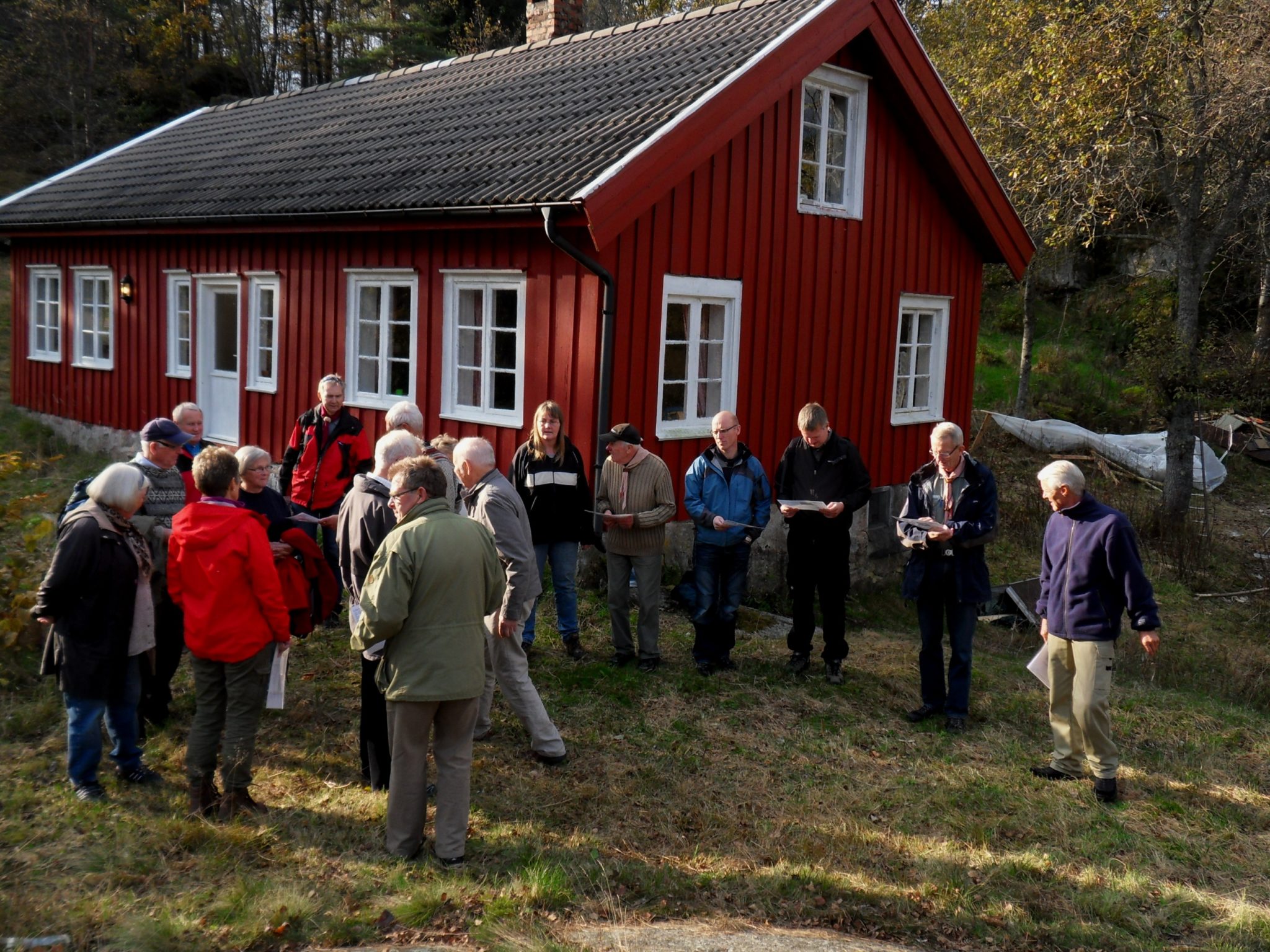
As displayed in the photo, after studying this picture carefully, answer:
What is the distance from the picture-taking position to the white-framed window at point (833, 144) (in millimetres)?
11305

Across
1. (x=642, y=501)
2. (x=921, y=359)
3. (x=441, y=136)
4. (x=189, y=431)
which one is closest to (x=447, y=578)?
(x=642, y=501)

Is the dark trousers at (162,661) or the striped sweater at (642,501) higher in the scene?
the striped sweater at (642,501)

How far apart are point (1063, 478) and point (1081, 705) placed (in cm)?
131

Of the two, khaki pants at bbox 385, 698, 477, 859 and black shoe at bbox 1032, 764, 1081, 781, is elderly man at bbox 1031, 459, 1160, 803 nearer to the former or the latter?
black shoe at bbox 1032, 764, 1081, 781

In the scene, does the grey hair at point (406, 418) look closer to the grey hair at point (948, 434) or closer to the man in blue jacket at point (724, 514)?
the man in blue jacket at point (724, 514)

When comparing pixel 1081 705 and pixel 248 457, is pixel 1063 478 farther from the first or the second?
pixel 248 457

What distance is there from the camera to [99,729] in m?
5.44

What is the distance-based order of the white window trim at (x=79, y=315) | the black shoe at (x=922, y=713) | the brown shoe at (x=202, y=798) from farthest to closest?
the white window trim at (x=79, y=315), the black shoe at (x=922, y=713), the brown shoe at (x=202, y=798)

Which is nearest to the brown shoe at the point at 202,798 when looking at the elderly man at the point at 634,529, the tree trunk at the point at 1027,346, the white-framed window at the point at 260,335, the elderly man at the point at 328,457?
the elderly man at the point at 328,457

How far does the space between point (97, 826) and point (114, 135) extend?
29.9 m

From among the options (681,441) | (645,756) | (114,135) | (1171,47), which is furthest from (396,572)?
(114,135)

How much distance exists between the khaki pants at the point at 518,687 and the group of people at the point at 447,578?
0.01 metres

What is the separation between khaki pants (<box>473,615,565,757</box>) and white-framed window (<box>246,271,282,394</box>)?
751 centimetres

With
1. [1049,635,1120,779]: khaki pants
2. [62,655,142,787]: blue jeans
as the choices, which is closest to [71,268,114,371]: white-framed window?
[62,655,142,787]: blue jeans
